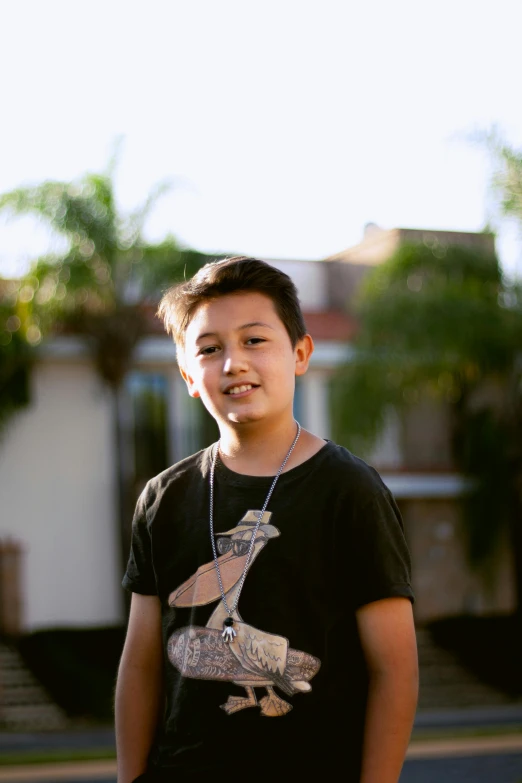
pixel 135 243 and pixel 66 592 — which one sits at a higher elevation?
pixel 135 243

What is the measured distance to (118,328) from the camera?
2061 cm

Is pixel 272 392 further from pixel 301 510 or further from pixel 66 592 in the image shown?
pixel 66 592

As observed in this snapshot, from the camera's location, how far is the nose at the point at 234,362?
248cm

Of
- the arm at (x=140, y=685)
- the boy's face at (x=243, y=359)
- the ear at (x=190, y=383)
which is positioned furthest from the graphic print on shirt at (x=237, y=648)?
the ear at (x=190, y=383)

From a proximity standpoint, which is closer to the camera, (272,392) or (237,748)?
(237,748)

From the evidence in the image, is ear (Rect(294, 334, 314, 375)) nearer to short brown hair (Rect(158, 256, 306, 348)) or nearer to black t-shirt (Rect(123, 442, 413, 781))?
short brown hair (Rect(158, 256, 306, 348))

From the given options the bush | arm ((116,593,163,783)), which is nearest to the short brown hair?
arm ((116,593,163,783))

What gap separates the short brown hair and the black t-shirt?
311 millimetres

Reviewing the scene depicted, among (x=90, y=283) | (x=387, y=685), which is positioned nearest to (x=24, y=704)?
(x=90, y=283)

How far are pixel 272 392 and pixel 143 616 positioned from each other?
0.53 m

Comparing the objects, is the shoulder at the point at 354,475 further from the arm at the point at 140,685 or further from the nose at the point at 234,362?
the arm at the point at 140,685

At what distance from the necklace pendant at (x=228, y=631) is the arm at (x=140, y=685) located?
9.4 inches

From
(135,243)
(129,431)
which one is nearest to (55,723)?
(129,431)

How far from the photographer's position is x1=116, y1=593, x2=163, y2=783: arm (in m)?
2.55
